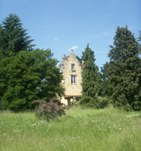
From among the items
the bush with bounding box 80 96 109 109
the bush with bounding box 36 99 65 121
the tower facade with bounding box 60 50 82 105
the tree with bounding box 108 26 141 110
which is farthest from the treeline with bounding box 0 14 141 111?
the bush with bounding box 36 99 65 121

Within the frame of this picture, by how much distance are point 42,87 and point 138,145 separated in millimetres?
38202

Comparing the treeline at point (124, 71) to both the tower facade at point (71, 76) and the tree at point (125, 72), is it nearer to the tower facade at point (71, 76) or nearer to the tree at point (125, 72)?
the tree at point (125, 72)

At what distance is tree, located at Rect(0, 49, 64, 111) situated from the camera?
147 feet

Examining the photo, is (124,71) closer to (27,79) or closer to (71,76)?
(27,79)

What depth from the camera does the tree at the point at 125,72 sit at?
45438 millimetres

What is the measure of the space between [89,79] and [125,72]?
1195cm

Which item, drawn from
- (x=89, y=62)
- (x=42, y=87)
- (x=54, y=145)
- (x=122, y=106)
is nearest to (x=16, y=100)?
(x=42, y=87)

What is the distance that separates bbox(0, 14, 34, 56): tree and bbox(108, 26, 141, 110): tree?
15.7 metres

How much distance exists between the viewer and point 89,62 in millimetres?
58594

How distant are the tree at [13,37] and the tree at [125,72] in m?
15.7

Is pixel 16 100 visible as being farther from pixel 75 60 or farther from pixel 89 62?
pixel 75 60

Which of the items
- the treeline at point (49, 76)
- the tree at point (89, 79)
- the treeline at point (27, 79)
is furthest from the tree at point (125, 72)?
the tree at point (89, 79)

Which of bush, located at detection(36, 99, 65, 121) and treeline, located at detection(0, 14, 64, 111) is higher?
treeline, located at detection(0, 14, 64, 111)

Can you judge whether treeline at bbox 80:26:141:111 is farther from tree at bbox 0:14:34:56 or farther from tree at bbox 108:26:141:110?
tree at bbox 0:14:34:56
